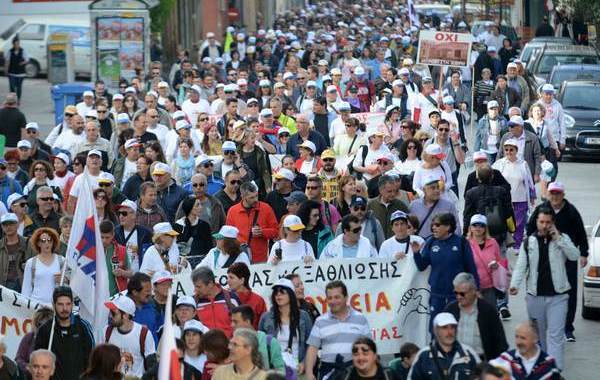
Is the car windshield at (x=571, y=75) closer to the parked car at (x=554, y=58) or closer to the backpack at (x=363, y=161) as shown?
the parked car at (x=554, y=58)

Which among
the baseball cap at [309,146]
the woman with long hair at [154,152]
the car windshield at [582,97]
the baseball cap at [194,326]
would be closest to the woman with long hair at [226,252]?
the baseball cap at [194,326]

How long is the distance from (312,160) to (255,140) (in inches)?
38.9

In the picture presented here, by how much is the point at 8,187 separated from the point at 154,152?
5.26 feet

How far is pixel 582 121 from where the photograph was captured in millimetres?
30344

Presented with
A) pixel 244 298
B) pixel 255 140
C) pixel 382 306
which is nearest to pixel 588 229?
pixel 255 140

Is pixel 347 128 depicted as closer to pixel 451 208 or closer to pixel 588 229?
pixel 588 229

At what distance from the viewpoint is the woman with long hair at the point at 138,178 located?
19.0m

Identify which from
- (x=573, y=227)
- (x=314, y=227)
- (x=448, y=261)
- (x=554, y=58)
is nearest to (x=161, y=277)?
(x=448, y=261)

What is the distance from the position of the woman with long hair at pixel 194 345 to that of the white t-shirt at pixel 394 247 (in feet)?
11.1

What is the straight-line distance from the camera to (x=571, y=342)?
16703 mm

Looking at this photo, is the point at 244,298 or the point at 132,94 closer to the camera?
the point at 244,298

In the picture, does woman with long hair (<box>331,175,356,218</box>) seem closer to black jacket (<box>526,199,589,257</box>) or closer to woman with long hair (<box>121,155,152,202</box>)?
woman with long hair (<box>121,155,152,202</box>)

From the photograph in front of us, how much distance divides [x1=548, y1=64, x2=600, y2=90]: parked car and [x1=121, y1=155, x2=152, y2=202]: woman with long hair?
619 inches

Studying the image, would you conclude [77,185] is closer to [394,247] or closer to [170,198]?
[170,198]
